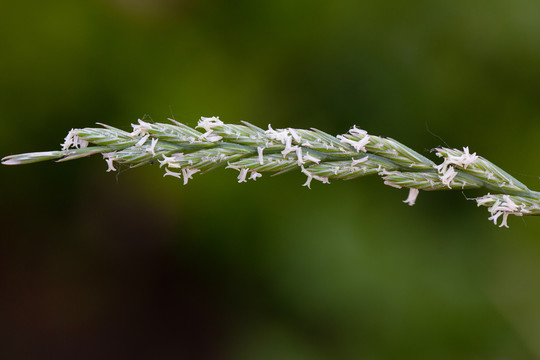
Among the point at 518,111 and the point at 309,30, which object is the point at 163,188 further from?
the point at 518,111

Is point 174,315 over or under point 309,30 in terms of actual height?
under

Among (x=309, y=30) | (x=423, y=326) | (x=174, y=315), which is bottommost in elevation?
(x=174, y=315)

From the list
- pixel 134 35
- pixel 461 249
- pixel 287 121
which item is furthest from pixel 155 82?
pixel 461 249

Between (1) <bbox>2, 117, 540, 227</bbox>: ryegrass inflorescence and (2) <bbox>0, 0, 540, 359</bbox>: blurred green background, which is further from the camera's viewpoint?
(2) <bbox>0, 0, 540, 359</bbox>: blurred green background

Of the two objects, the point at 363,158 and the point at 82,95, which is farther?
the point at 82,95

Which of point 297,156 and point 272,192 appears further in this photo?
point 272,192
